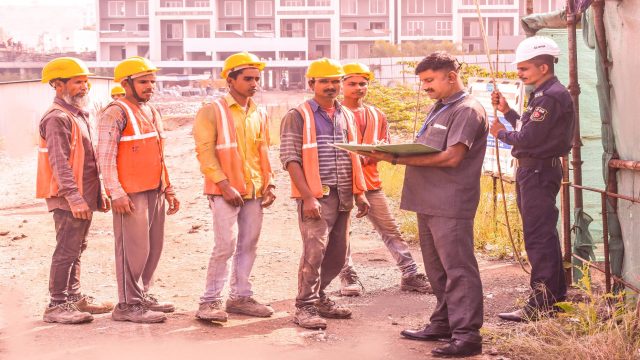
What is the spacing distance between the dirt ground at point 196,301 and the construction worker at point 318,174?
1.16ft

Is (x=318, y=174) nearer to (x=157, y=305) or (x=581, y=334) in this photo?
(x=157, y=305)

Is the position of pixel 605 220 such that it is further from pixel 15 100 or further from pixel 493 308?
pixel 15 100

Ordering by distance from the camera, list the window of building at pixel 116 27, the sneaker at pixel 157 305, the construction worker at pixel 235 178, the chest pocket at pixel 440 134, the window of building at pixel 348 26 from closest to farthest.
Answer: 1. the chest pocket at pixel 440 134
2. the construction worker at pixel 235 178
3. the sneaker at pixel 157 305
4. the window of building at pixel 348 26
5. the window of building at pixel 116 27

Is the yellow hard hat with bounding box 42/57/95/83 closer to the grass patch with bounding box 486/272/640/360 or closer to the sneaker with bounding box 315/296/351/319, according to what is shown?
the sneaker with bounding box 315/296/351/319

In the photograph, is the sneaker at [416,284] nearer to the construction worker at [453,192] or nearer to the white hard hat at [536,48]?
the construction worker at [453,192]

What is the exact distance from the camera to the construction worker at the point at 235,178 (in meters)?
7.41

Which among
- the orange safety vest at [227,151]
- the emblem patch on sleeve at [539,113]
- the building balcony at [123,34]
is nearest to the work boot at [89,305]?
the orange safety vest at [227,151]

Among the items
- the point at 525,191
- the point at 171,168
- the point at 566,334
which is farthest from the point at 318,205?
the point at 171,168

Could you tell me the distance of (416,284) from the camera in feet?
29.0

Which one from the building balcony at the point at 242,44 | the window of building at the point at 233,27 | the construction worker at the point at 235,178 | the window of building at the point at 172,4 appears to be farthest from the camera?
the window of building at the point at 233,27

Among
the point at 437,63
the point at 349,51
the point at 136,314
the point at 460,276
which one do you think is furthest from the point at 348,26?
the point at 460,276

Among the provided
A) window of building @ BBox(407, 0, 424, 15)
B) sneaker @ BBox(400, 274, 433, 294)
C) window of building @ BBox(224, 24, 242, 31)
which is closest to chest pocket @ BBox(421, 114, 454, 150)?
sneaker @ BBox(400, 274, 433, 294)

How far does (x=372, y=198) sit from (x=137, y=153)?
2.51 m

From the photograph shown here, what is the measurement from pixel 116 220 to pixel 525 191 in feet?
10.3
